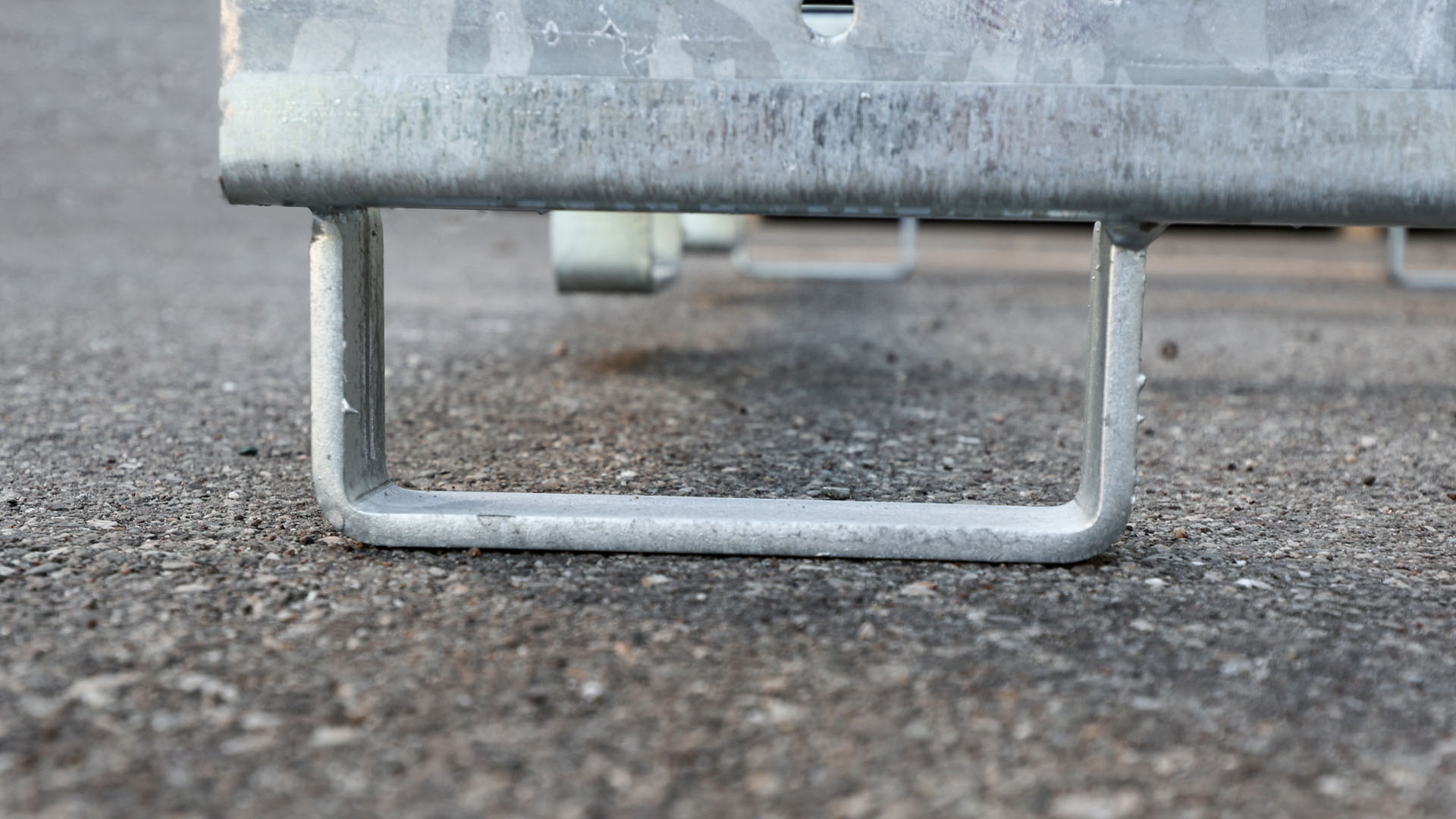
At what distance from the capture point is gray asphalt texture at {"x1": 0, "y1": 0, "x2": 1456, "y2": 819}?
1.03 m

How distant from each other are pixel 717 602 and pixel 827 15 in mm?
747

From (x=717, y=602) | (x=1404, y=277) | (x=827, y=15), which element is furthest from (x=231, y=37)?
(x=1404, y=277)

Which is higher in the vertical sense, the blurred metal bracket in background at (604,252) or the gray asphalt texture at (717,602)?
the blurred metal bracket in background at (604,252)

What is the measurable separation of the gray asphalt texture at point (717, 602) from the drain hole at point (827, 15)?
2.19 feet

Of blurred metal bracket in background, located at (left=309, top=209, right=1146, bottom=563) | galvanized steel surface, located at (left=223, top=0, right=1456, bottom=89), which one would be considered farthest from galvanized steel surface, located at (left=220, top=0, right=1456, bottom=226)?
blurred metal bracket in background, located at (left=309, top=209, right=1146, bottom=563)

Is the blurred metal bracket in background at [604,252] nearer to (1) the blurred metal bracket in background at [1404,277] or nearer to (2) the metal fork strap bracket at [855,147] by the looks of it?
(2) the metal fork strap bracket at [855,147]

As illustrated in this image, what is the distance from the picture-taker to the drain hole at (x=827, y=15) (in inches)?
57.1

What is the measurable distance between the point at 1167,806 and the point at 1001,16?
2.86ft

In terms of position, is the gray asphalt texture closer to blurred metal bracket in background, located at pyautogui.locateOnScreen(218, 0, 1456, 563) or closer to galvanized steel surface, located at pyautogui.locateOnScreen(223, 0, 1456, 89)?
blurred metal bracket in background, located at pyautogui.locateOnScreen(218, 0, 1456, 563)

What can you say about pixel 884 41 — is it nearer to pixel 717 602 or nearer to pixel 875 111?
pixel 875 111

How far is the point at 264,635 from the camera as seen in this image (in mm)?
1297

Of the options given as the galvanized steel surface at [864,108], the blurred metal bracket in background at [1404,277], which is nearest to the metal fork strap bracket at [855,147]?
the galvanized steel surface at [864,108]

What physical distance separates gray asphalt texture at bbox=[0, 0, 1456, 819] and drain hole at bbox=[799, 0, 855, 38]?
668 mm

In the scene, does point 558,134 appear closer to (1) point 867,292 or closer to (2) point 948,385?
(2) point 948,385
